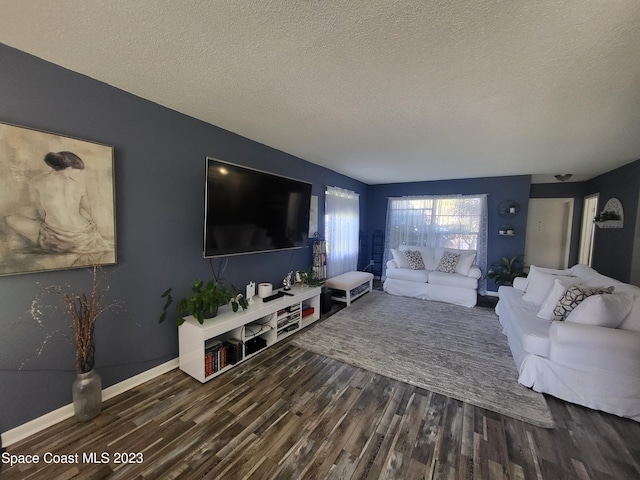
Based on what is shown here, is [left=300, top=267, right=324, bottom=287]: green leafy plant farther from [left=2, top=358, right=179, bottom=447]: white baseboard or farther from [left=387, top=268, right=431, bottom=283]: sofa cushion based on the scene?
[left=387, top=268, right=431, bottom=283]: sofa cushion

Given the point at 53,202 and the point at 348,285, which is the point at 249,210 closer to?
the point at 53,202

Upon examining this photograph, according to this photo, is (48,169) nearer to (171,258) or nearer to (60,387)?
(171,258)

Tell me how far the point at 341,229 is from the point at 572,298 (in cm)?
335

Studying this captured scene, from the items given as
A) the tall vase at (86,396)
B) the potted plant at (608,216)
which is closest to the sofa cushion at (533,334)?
the potted plant at (608,216)

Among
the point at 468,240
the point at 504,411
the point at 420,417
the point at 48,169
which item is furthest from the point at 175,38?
the point at 468,240

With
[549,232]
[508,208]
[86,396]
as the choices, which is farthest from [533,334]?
[549,232]

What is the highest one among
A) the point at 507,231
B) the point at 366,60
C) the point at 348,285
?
the point at 366,60

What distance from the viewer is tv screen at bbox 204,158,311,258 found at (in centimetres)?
234

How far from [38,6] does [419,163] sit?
4065 mm

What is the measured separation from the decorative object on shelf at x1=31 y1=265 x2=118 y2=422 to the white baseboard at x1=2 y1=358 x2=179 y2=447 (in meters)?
0.13

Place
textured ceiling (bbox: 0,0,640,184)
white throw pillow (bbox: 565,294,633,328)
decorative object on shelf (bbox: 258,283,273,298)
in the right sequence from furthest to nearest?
decorative object on shelf (bbox: 258,283,273,298) < white throw pillow (bbox: 565,294,633,328) < textured ceiling (bbox: 0,0,640,184)

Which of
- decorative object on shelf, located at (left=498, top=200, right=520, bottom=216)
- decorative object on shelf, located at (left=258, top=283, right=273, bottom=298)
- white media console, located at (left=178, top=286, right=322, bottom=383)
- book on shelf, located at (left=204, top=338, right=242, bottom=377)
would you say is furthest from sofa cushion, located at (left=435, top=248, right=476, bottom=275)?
book on shelf, located at (left=204, top=338, right=242, bottom=377)

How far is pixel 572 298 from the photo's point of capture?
90.4 inches

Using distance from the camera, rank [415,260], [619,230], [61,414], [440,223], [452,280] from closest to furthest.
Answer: [61,414]
[619,230]
[452,280]
[415,260]
[440,223]
